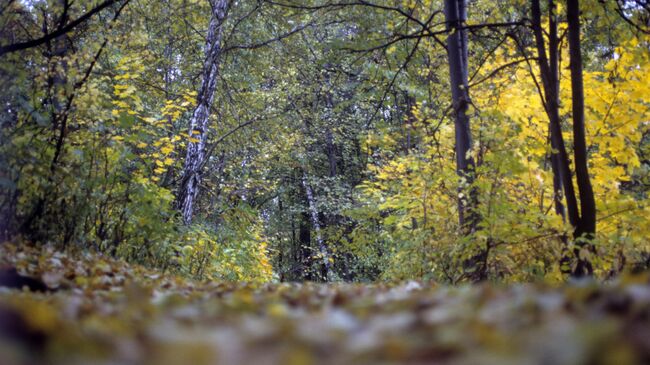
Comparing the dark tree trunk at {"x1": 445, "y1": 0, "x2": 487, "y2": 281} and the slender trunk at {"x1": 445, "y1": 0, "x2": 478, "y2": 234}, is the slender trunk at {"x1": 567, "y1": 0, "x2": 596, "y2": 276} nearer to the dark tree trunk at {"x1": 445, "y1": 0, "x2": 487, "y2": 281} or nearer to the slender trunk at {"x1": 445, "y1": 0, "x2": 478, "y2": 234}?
the dark tree trunk at {"x1": 445, "y1": 0, "x2": 487, "y2": 281}

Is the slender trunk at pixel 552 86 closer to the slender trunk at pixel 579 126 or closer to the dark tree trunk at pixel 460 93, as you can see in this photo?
the slender trunk at pixel 579 126

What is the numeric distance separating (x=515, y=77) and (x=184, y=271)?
16.5ft

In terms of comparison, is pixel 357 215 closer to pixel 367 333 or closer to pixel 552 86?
pixel 552 86

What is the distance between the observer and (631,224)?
547 cm

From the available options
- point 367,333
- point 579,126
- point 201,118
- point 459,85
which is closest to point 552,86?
point 579,126

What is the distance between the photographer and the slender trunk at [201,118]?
934cm

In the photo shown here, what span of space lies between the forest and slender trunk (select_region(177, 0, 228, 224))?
0.04 metres

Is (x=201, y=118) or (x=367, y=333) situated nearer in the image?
(x=367, y=333)

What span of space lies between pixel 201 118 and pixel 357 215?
3675mm

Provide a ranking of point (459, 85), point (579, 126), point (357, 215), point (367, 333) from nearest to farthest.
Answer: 1. point (367, 333)
2. point (579, 126)
3. point (459, 85)
4. point (357, 215)

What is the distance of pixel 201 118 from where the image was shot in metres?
9.77

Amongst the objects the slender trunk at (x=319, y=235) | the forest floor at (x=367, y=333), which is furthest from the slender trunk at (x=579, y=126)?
the slender trunk at (x=319, y=235)

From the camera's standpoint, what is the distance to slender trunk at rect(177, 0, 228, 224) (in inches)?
368

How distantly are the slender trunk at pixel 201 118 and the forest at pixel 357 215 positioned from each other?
4 cm
